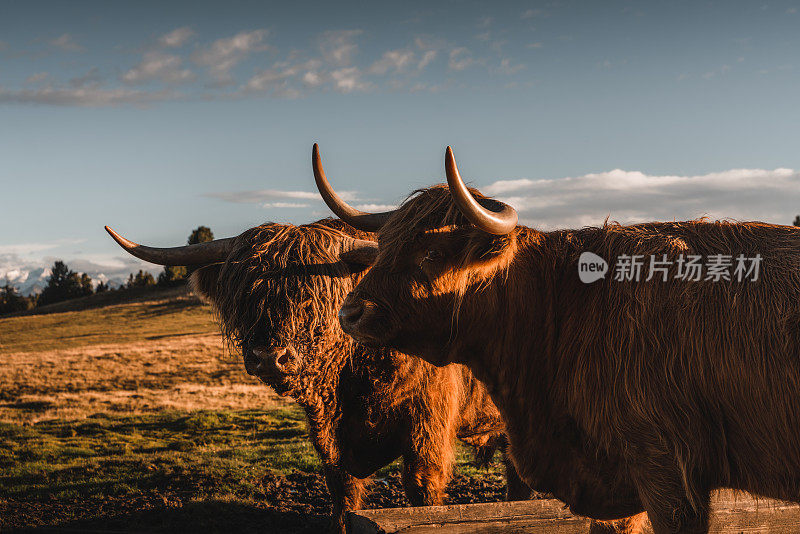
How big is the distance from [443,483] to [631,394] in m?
2.34

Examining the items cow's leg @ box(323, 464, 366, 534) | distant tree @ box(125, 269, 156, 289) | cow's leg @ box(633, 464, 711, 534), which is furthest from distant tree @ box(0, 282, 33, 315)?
cow's leg @ box(633, 464, 711, 534)

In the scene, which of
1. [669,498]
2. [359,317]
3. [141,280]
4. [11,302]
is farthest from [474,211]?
[11,302]

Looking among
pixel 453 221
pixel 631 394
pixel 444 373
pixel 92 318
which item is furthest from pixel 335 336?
pixel 92 318

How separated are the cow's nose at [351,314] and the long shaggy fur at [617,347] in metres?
0.06

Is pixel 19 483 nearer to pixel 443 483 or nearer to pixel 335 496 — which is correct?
pixel 335 496

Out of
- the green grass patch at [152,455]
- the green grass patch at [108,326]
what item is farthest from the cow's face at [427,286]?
the green grass patch at [108,326]

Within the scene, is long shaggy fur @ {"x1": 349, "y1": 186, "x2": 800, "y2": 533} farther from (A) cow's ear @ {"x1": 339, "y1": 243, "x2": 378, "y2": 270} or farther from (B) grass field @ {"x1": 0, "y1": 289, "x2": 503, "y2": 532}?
(B) grass field @ {"x1": 0, "y1": 289, "x2": 503, "y2": 532}

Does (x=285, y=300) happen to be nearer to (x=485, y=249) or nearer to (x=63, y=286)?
(x=485, y=249)

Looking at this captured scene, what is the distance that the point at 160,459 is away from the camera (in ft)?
28.5

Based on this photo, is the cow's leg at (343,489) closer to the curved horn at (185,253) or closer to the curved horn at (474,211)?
the curved horn at (185,253)

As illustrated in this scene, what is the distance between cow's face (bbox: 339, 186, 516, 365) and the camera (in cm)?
277

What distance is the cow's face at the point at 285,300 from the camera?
13.3 feet

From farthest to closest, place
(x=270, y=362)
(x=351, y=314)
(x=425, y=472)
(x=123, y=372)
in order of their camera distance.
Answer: (x=123, y=372) → (x=425, y=472) → (x=270, y=362) → (x=351, y=314)

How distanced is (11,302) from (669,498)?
81.3 metres
